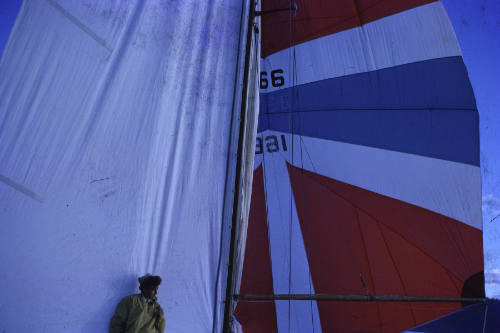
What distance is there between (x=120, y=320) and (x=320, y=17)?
12.5 ft

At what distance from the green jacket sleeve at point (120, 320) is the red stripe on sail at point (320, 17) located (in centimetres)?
344

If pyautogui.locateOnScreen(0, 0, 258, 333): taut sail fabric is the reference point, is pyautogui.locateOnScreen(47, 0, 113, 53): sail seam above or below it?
above

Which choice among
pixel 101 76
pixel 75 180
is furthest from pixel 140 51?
pixel 75 180

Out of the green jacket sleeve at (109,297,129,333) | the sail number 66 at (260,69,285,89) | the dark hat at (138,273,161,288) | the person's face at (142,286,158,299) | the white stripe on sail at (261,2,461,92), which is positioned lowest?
the green jacket sleeve at (109,297,129,333)

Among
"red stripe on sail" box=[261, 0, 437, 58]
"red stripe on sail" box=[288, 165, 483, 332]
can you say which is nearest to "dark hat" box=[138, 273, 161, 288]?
"red stripe on sail" box=[288, 165, 483, 332]

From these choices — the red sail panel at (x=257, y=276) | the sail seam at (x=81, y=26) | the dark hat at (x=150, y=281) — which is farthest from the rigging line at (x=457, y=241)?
the sail seam at (x=81, y=26)

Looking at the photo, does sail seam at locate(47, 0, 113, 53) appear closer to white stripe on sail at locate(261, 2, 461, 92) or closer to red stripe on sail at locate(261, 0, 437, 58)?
white stripe on sail at locate(261, 2, 461, 92)

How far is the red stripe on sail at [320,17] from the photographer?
15.7 ft

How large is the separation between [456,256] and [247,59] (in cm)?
263

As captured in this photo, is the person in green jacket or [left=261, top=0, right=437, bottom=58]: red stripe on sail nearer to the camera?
the person in green jacket

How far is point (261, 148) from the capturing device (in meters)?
4.80

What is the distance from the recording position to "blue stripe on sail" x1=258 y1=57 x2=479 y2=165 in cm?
431

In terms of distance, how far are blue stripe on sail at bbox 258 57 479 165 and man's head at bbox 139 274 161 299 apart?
2598 millimetres

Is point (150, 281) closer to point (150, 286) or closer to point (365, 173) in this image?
point (150, 286)
